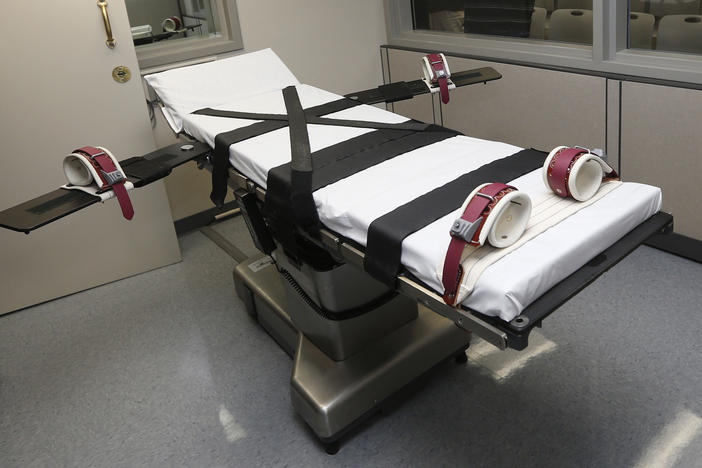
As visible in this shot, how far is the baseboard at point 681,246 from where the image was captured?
9.39 feet

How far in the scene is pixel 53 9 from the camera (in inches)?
112

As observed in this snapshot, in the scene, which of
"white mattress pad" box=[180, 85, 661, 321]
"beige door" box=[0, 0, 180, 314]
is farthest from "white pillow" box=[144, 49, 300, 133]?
"beige door" box=[0, 0, 180, 314]

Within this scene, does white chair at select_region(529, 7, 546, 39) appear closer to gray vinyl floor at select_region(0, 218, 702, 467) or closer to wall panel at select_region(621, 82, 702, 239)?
wall panel at select_region(621, 82, 702, 239)

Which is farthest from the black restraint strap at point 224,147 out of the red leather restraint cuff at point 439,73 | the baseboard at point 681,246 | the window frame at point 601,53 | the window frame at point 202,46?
the baseboard at point 681,246

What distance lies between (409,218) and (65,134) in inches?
82.5

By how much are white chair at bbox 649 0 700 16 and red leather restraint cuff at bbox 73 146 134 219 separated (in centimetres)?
232

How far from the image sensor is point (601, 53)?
2.89 metres

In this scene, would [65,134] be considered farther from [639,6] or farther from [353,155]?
[639,6]

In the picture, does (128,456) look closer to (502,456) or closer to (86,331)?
(86,331)

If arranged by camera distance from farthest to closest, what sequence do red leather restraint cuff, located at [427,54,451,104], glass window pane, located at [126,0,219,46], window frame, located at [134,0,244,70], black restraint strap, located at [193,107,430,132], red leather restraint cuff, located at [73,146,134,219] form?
1. glass window pane, located at [126,0,219,46]
2. window frame, located at [134,0,244,70]
3. red leather restraint cuff, located at [427,54,451,104]
4. black restraint strap, located at [193,107,430,132]
5. red leather restraint cuff, located at [73,146,134,219]

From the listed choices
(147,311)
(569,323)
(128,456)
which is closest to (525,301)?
(569,323)

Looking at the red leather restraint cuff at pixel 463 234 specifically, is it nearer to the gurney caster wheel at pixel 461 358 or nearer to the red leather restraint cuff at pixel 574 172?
the red leather restraint cuff at pixel 574 172

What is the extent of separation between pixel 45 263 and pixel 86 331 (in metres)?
0.46

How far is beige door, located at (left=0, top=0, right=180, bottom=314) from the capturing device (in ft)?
9.41
